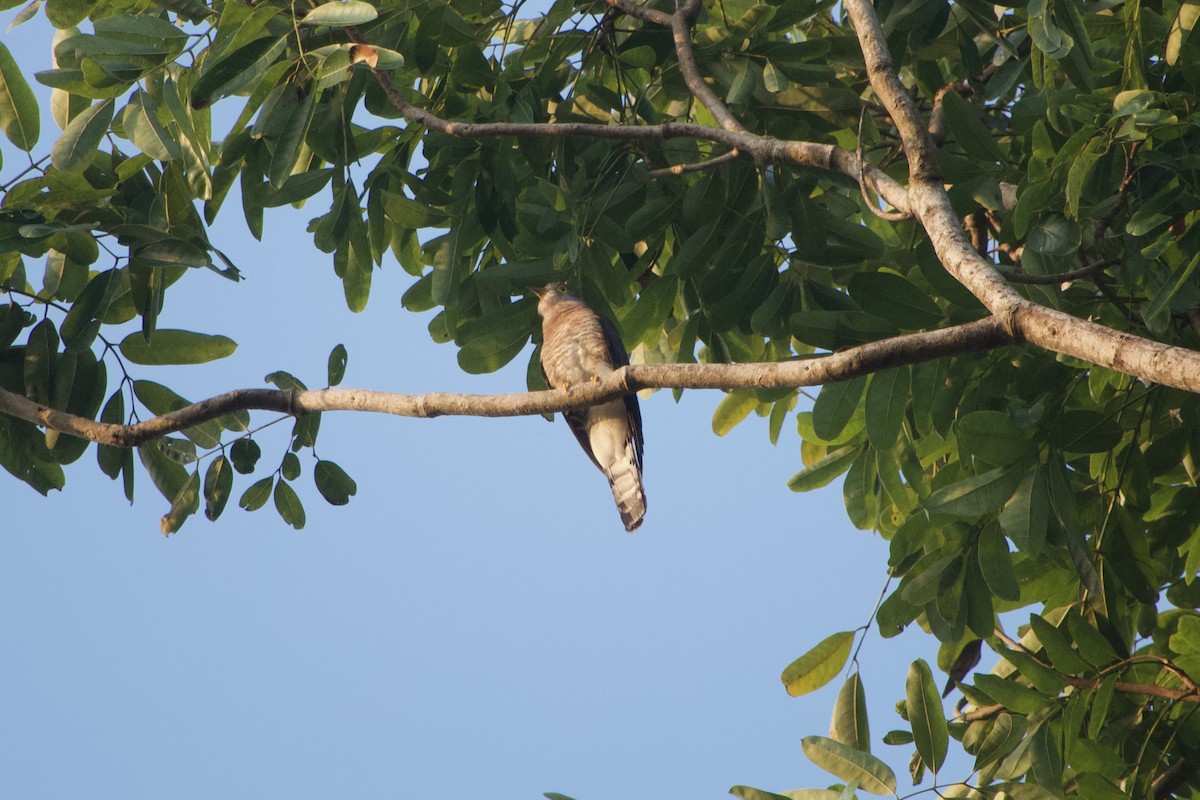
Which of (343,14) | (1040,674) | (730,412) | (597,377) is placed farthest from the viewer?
(730,412)

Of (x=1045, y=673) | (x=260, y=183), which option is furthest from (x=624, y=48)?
(x=1045, y=673)

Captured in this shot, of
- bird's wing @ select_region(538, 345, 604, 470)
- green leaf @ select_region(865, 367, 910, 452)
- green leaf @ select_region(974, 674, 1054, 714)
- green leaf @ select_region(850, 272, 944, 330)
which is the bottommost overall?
green leaf @ select_region(974, 674, 1054, 714)

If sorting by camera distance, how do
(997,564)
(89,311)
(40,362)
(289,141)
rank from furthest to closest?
(40,362) < (89,311) < (997,564) < (289,141)

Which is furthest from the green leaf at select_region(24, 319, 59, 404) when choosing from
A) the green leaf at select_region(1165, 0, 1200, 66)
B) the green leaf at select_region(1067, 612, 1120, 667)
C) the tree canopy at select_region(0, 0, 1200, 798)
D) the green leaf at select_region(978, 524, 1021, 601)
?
the green leaf at select_region(1165, 0, 1200, 66)

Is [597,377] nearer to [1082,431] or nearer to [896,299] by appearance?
[896,299]

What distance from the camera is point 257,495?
156 inches

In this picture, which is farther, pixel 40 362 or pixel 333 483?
pixel 333 483

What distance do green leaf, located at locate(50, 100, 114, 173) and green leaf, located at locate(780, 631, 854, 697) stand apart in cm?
275

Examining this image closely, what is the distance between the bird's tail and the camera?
18.1 ft

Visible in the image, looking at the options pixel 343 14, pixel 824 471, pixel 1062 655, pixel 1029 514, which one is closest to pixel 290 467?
pixel 343 14

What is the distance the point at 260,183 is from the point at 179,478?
1.15 m

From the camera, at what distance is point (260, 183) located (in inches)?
144

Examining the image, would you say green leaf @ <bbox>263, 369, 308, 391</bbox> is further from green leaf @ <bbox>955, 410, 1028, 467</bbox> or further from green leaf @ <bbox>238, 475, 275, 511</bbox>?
green leaf @ <bbox>955, 410, 1028, 467</bbox>

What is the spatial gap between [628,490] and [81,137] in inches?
129
